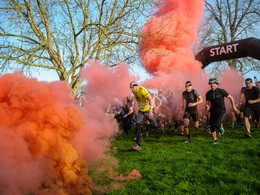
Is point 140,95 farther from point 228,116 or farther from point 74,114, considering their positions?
point 228,116

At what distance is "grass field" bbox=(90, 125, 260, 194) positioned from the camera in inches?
123

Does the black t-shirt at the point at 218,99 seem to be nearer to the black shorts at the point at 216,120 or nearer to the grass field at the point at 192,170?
the black shorts at the point at 216,120

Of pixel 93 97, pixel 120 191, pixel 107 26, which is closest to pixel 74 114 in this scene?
pixel 120 191

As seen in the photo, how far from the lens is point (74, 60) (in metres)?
11.8

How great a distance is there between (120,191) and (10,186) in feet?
5.07

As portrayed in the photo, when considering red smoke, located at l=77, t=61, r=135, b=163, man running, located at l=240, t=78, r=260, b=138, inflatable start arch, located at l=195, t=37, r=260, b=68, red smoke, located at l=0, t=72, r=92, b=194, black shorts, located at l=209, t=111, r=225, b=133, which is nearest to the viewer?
red smoke, located at l=0, t=72, r=92, b=194

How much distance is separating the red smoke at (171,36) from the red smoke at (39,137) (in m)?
8.61

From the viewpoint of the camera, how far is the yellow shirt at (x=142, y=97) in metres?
6.18

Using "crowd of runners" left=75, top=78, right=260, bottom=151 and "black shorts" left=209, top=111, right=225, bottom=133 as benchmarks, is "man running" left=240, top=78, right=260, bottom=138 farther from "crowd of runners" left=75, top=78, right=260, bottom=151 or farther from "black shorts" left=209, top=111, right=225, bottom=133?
"black shorts" left=209, top=111, right=225, bottom=133

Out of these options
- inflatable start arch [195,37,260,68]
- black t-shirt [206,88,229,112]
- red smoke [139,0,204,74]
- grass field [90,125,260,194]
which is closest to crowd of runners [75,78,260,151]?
black t-shirt [206,88,229,112]

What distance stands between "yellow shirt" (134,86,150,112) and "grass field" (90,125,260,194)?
1420 millimetres

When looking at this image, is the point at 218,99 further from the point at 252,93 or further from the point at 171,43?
the point at 171,43

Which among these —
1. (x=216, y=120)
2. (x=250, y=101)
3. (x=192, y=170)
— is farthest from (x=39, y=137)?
(x=250, y=101)

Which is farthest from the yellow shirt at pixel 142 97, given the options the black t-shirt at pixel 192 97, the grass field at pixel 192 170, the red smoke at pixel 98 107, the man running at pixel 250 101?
the man running at pixel 250 101
